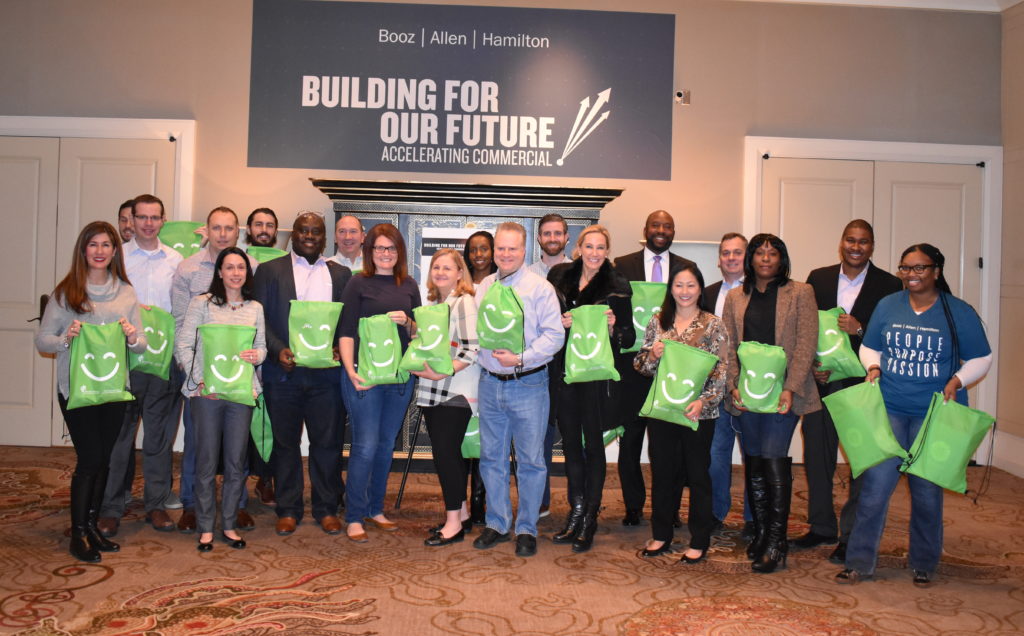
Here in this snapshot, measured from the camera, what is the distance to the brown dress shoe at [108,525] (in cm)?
407

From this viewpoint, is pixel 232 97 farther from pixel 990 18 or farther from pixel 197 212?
pixel 990 18

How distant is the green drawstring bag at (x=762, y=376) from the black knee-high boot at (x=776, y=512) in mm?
286

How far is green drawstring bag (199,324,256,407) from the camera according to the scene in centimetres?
382

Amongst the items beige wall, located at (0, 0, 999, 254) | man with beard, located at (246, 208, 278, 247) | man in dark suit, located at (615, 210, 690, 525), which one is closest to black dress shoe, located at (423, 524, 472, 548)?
man in dark suit, located at (615, 210, 690, 525)

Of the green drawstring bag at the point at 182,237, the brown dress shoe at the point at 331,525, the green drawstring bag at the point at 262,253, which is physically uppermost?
the green drawstring bag at the point at 182,237

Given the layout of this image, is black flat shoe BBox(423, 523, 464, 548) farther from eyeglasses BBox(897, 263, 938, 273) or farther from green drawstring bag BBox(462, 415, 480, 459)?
eyeglasses BBox(897, 263, 938, 273)

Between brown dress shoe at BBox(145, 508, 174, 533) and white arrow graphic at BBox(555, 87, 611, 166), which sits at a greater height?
white arrow graphic at BBox(555, 87, 611, 166)

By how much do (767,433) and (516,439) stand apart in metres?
1.22

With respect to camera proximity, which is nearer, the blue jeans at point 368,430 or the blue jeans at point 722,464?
the blue jeans at point 368,430

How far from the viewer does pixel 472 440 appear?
4.23 meters

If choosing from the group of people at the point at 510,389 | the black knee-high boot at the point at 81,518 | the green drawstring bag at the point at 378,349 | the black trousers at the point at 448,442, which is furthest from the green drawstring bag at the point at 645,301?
the black knee-high boot at the point at 81,518

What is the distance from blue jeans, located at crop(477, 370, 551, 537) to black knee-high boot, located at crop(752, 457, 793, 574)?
109 centimetres

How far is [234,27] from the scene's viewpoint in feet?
21.5

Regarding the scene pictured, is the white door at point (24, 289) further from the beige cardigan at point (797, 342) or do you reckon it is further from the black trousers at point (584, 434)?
the beige cardigan at point (797, 342)
